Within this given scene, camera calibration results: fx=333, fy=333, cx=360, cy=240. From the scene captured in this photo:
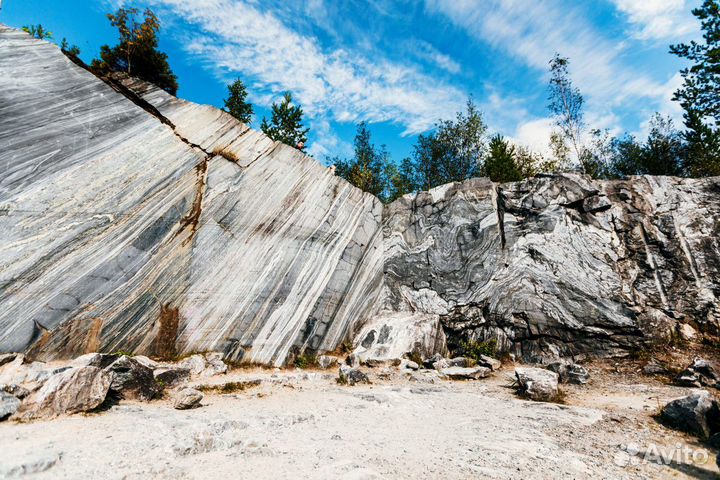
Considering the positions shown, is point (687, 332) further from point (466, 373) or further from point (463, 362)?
point (466, 373)

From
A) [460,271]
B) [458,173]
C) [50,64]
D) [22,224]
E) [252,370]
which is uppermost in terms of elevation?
[458,173]

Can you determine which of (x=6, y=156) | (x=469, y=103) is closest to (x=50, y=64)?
(x=6, y=156)

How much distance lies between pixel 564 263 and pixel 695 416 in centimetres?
829

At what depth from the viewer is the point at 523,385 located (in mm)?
8156

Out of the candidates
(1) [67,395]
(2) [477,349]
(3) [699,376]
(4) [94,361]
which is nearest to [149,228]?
(4) [94,361]

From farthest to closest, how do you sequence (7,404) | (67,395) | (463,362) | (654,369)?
(463,362), (654,369), (67,395), (7,404)

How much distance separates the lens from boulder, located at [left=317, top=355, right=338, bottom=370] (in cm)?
1162

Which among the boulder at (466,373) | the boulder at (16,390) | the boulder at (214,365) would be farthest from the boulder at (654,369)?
the boulder at (16,390)

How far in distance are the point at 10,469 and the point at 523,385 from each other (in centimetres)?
899

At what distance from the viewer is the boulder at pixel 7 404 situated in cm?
464

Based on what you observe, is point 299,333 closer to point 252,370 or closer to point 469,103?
point 252,370

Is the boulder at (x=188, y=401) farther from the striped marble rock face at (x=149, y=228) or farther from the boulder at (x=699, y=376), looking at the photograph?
the boulder at (x=699, y=376)

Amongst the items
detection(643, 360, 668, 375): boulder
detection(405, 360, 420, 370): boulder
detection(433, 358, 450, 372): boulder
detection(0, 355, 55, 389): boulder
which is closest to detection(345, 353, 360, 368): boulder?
detection(405, 360, 420, 370): boulder

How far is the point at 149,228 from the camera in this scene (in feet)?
31.8
